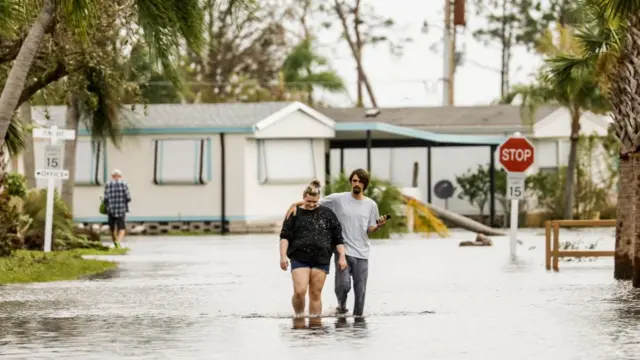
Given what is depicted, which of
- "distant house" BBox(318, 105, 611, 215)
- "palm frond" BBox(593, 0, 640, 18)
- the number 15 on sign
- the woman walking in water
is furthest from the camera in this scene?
"distant house" BBox(318, 105, 611, 215)

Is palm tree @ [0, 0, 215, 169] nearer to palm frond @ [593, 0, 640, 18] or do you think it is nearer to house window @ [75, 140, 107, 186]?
palm frond @ [593, 0, 640, 18]

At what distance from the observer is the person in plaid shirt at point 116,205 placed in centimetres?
4131

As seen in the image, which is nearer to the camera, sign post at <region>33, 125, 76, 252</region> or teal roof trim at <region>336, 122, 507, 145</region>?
sign post at <region>33, 125, 76, 252</region>

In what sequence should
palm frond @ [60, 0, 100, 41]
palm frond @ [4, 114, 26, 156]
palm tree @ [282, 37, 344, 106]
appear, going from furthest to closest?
palm tree @ [282, 37, 344, 106] → palm frond @ [4, 114, 26, 156] → palm frond @ [60, 0, 100, 41]

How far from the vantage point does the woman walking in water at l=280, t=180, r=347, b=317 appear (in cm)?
1875

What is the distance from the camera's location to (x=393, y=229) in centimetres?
4694

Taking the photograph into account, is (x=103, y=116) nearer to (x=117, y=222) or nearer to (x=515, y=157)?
(x=117, y=222)

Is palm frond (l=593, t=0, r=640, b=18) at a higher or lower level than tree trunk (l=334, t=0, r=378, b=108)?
lower

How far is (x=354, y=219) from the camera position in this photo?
63.1 feet

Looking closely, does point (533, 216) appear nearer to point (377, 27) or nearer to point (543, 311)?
point (377, 27)

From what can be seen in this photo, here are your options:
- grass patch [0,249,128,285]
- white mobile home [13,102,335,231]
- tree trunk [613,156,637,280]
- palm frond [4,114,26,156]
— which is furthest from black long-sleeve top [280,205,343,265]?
white mobile home [13,102,335,231]

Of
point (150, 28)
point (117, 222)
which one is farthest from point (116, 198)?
point (150, 28)

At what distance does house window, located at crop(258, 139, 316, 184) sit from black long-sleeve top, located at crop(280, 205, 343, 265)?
109 feet

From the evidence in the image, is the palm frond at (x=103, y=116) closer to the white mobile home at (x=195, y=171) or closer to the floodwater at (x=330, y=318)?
the white mobile home at (x=195, y=171)
